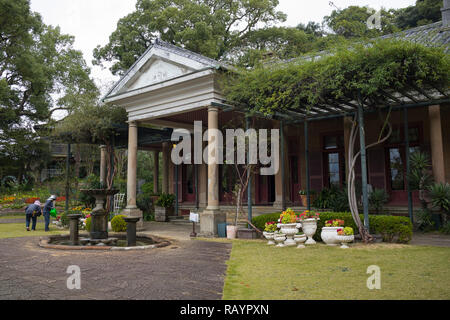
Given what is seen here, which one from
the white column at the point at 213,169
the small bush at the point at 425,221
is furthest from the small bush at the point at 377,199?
the white column at the point at 213,169

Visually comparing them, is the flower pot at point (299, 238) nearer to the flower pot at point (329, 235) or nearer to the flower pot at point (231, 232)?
the flower pot at point (329, 235)

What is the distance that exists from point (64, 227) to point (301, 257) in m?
9.74

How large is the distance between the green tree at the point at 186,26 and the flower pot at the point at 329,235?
18.4 meters

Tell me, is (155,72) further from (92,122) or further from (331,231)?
(331,231)

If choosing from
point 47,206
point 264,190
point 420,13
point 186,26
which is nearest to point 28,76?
point 186,26

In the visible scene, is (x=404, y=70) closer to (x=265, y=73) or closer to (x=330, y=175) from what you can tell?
(x=265, y=73)

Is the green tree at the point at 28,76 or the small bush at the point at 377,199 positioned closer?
Result: the small bush at the point at 377,199

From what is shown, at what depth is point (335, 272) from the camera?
5.38 metres

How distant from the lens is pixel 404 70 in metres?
7.46

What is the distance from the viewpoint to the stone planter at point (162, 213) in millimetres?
15477

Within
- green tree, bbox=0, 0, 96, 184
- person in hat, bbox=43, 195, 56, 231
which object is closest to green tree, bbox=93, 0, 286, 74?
green tree, bbox=0, 0, 96, 184

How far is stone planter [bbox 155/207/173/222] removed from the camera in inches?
609

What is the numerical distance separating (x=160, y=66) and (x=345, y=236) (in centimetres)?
836
